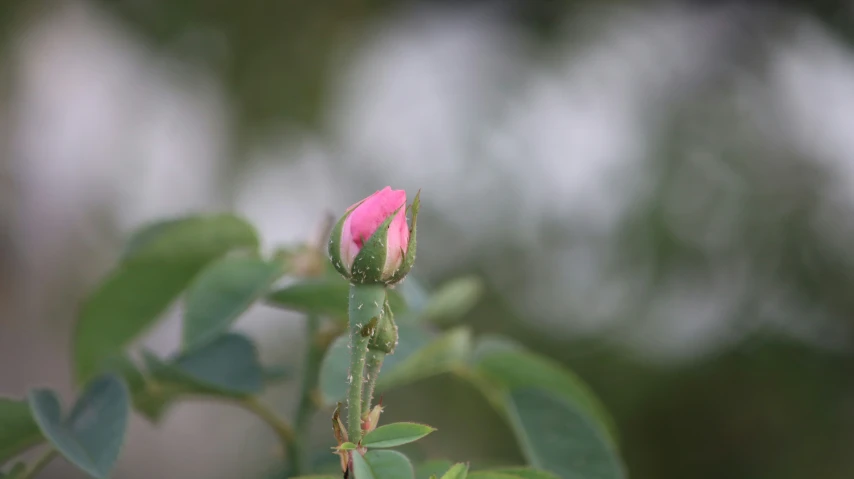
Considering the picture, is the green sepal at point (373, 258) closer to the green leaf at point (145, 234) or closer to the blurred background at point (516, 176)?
the green leaf at point (145, 234)

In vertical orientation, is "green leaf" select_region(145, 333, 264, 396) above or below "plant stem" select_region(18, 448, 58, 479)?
above

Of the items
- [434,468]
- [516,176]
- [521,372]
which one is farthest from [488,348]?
[516,176]

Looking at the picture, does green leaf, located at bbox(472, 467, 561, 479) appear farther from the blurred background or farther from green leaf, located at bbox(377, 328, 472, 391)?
the blurred background

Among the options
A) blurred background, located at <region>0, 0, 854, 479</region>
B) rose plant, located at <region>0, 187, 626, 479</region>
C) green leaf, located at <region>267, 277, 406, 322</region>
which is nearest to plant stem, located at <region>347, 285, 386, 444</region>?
rose plant, located at <region>0, 187, 626, 479</region>

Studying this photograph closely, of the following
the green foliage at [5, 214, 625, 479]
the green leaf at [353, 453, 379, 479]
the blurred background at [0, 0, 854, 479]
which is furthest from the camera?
the blurred background at [0, 0, 854, 479]

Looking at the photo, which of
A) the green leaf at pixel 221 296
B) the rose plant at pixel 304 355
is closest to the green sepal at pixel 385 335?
the rose plant at pixel 304 355

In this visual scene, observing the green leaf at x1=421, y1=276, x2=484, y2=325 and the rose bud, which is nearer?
the rose bud

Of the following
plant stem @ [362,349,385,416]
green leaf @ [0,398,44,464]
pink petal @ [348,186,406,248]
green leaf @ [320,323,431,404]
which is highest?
pink petal @ [348,186,406,248]

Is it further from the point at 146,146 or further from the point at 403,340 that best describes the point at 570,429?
the point at 146,146

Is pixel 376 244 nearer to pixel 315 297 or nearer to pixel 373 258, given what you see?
pixel 373 258
